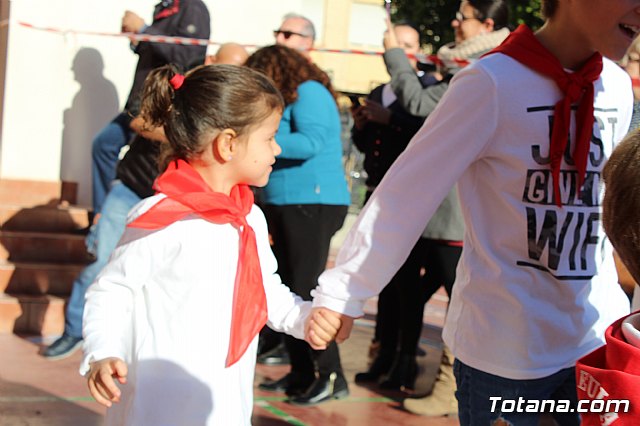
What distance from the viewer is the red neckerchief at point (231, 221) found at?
2904 millimetres

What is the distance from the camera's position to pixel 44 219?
7.66m

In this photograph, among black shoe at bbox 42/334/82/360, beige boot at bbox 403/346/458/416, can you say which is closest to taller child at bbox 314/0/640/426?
beige boot at bbox 403/346/458/416

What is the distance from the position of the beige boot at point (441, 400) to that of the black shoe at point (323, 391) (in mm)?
398

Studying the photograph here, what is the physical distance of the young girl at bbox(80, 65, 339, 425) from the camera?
2822 millimetres

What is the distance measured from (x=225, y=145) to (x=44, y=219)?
4.92 metres

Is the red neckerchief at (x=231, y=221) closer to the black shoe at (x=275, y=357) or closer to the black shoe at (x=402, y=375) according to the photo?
the black shoe at (x=402, y=375)

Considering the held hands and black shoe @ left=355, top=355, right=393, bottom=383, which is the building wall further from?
the held hands

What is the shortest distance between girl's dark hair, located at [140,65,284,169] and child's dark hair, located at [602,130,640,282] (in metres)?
1.50

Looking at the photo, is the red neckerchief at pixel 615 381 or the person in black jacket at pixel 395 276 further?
the person in black jacket at pixel 395 276

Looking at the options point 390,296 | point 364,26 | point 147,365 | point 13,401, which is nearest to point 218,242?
point 147,365

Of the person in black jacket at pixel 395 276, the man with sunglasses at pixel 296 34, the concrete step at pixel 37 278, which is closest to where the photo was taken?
the person in black jacket at pixel 395 276

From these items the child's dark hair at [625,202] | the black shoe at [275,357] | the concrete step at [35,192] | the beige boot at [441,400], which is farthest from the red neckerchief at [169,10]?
the child's dark hair at [625,202]

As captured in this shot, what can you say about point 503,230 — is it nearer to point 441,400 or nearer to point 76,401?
point 441,400

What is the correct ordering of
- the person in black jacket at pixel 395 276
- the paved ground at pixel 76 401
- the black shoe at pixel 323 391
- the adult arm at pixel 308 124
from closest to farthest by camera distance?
the paved ground at pixel 76 401 → the adult arm at pixel 308 124 → the black shoe at pixel 323 391 → the person in black jacket at pixel 395 276
